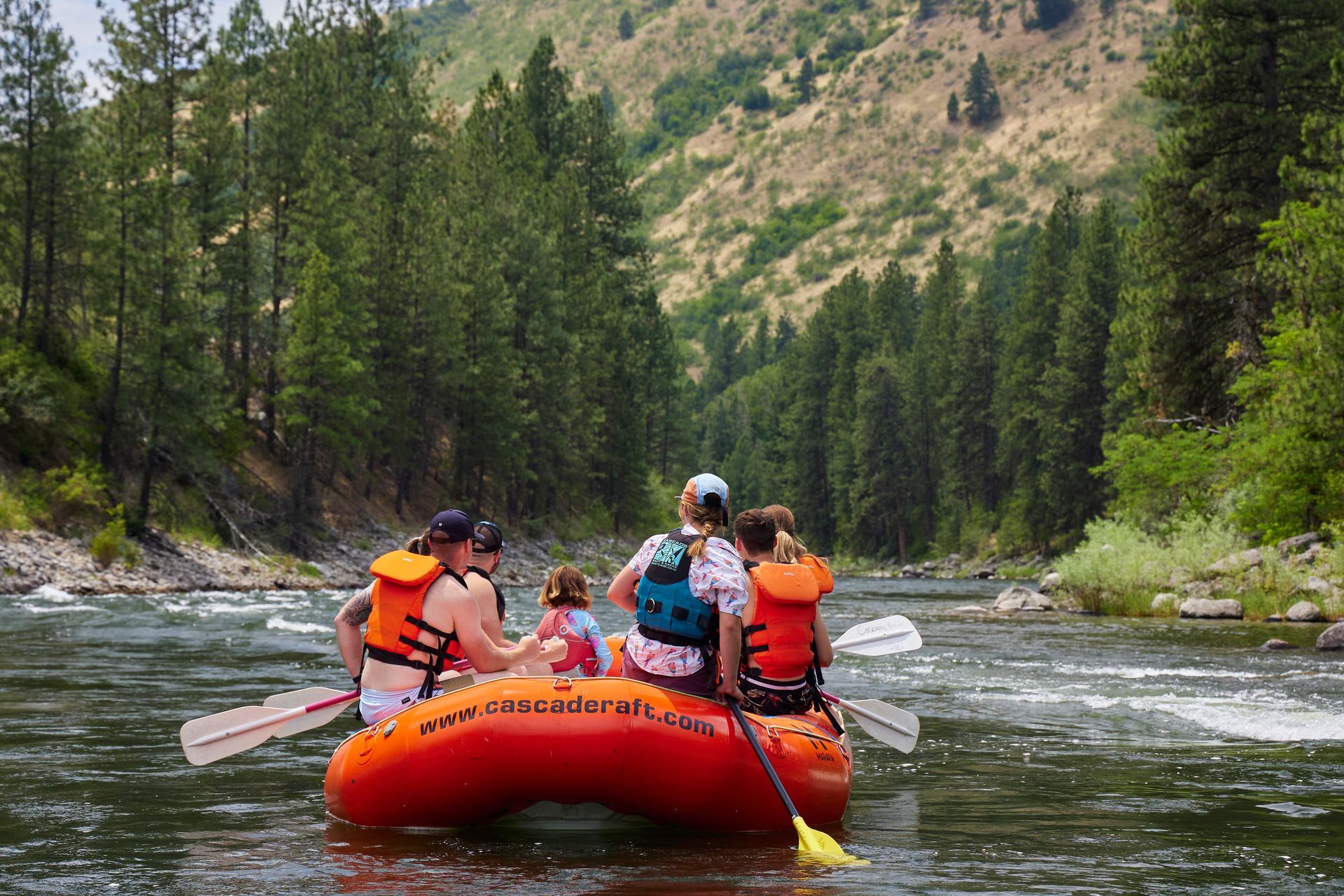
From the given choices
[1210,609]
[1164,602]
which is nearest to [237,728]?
[1210,609]

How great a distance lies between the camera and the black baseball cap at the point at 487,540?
25.4ft

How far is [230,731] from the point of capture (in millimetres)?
7668

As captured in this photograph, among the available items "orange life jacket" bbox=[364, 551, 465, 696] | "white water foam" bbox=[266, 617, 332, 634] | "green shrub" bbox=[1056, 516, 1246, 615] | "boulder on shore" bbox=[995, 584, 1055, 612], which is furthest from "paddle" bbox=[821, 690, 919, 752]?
"boulder on shore" bbox=[995, 584, 1055, 612]

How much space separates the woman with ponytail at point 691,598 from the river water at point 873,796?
2.64ft

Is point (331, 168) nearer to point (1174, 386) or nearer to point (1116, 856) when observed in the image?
point (1174, 386)

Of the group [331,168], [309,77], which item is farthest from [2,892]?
[309,77]

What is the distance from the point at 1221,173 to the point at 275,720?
2554 cm

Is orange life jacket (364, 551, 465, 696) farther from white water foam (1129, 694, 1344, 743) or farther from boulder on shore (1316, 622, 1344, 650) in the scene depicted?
boulder on shore (1316, 622, 1344, 650)

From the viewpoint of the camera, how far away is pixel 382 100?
47.3m

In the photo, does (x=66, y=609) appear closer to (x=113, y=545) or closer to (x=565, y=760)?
(x=113, y=545)

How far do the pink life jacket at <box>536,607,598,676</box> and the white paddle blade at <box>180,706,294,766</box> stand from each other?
1.55 metres

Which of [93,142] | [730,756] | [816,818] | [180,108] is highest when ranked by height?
[180,108]

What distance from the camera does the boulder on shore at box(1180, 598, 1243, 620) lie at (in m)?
21.2

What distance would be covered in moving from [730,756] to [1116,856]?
5.96 ft
